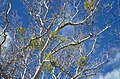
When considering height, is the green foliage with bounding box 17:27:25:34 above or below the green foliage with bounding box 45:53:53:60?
above

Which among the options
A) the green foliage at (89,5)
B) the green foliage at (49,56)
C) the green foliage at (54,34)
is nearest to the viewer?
the green foliage at (49,56)

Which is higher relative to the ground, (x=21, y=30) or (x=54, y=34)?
(x=21, y=30)

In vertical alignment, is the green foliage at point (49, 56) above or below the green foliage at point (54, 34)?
below

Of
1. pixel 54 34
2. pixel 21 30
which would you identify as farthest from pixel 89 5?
pixel 21 30

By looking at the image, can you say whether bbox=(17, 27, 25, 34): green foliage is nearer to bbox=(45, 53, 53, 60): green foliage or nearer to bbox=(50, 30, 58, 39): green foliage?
bbox=(50, 30, 58, 39): green foliage

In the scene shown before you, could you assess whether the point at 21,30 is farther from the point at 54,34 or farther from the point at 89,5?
the point at 89,5

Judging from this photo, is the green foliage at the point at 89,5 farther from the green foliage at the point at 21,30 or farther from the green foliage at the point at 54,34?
the green foliage at the point at 21,30

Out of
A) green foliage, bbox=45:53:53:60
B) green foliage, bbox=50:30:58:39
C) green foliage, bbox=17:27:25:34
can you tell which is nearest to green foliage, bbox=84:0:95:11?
green foliage, bbox=50:30:58:39

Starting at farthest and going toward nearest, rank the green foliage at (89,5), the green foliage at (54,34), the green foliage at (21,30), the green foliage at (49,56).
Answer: the green foliage at (21,30) < the green foliage at (89,5) < the green foliage at (54,34) < the green foliage at (49,56)

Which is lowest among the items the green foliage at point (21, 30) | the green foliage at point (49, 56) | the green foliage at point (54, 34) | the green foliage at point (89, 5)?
the green foliage at point (49, 56)

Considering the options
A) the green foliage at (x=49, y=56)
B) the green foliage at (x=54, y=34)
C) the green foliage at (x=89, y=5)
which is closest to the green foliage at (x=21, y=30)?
the green foliage at (x=54, y=34)

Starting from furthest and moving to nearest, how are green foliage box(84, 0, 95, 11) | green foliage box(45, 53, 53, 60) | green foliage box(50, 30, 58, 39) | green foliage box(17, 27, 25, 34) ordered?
green foliage box(17, 27, 25, 34) → green foliage box(84, 0, 95, 11) → green foliage box(50, 30, 58, 39) → green foliage box(45, 53, 53, 60)

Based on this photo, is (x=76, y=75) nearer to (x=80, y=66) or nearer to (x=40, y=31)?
(x=80, y=66)

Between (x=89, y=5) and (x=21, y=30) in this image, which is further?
(x=21, y=30)
